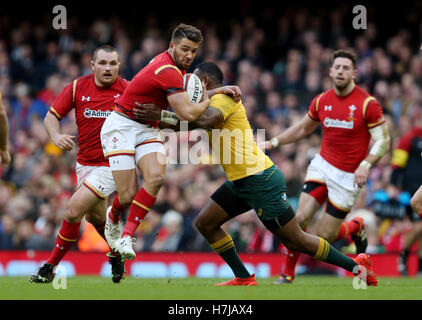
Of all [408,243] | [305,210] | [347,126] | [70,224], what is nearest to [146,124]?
[70,224]

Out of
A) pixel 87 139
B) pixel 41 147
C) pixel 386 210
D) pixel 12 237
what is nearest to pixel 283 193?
pixel 87 139

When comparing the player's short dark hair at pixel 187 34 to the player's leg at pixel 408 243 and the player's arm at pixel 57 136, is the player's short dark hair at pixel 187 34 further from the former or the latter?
the player's leg at pixel 408 243

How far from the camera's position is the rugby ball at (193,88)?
8227 millimetres

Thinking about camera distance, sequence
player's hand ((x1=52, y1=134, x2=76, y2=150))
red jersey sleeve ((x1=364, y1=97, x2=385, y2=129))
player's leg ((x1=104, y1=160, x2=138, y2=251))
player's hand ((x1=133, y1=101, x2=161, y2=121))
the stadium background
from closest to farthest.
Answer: player's hand ((x1=133, y1=101, x2=161, y2=121))
player's leg ((x1=104, y1=160, x2=138, y2=251))
player's hand ((x1=52, y1=134, x2=76, y2=150))
red jersey sleeve ((x1=364, y1=97, x2=385, y2=129))
the stadium background

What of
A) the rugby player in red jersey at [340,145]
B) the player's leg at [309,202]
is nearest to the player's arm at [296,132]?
the rugby player in red jersey at [340,145]

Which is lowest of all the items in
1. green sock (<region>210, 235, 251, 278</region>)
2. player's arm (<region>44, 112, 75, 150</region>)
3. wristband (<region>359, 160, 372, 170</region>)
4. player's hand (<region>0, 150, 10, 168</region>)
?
green sock (<region>210, 235, 251, 278</region>)

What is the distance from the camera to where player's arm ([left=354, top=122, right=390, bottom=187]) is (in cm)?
945

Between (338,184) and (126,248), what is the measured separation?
3.51 metres

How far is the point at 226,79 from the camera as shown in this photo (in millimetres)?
18672

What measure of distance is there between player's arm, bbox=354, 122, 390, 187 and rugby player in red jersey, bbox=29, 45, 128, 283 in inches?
115

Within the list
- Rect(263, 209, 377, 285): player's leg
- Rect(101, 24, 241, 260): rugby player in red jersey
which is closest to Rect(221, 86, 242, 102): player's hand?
Rect(101, 24, 241, 260): rugby player in red jersey

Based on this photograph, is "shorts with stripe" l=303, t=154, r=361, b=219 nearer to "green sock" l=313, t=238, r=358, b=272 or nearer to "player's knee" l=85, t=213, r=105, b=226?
"green sock" l=313, t=238, r=358, b=272

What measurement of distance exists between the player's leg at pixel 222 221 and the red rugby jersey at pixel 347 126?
7.10 ft

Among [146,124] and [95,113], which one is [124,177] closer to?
[146,124]
